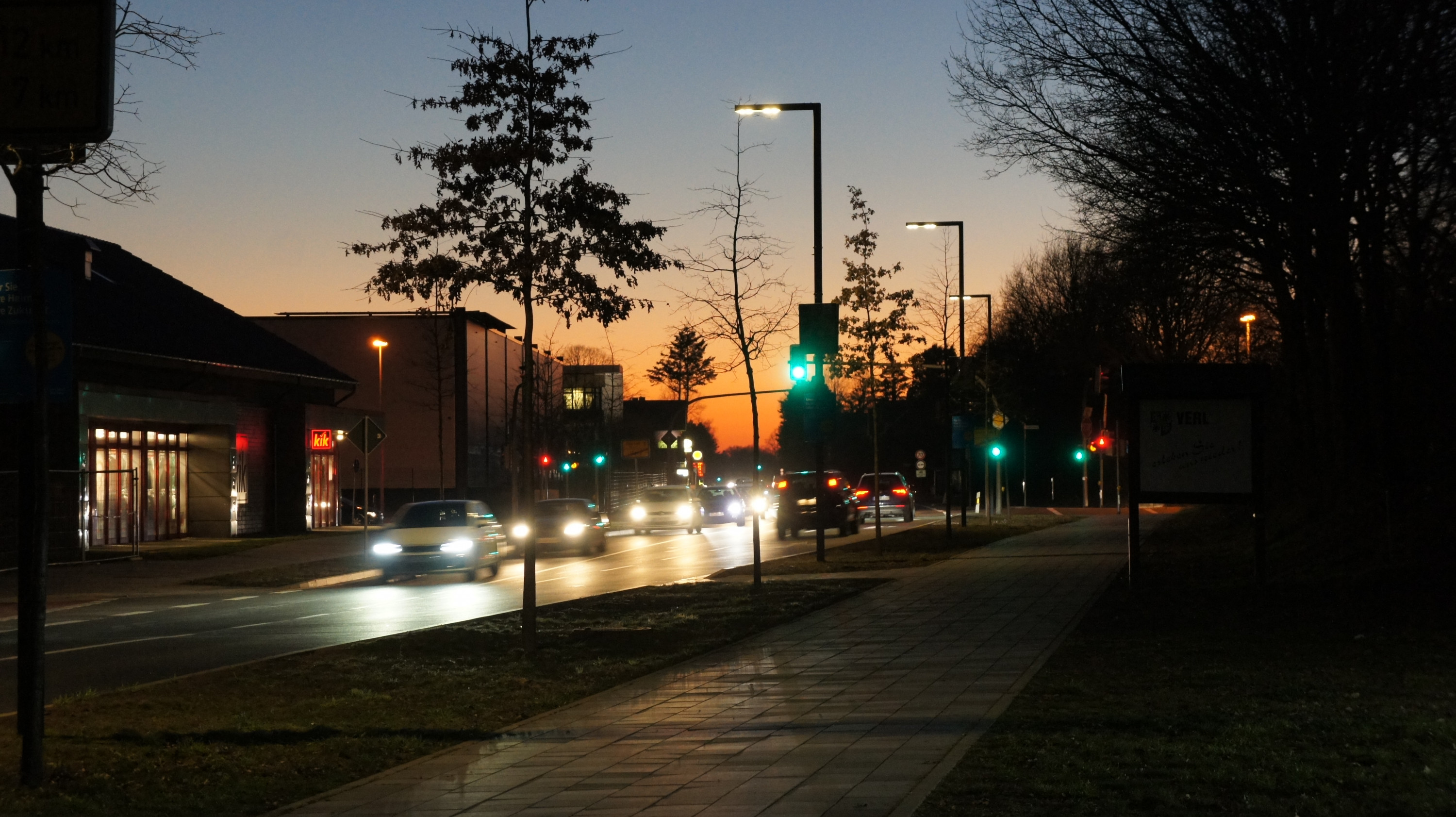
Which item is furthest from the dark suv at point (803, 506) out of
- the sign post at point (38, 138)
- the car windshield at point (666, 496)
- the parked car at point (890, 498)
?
the sign post at point (38, 138)

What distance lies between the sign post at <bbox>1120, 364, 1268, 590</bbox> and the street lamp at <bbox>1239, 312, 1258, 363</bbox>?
78.4ft

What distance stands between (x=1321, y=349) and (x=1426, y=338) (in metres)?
4.61

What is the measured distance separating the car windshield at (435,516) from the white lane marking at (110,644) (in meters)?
9.66

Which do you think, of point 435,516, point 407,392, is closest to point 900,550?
point 435,516

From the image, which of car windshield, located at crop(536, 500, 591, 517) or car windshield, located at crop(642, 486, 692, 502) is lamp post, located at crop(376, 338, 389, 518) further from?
car windshield, located at crop(642, 486, 692, 502)

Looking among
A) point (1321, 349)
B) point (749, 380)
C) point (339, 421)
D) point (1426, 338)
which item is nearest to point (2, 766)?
point (749, 380)

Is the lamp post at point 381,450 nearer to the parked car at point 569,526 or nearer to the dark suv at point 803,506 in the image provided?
the parked car at point 569,526

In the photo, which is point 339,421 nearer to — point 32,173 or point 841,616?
point 841,616

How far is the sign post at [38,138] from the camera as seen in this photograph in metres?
7.19

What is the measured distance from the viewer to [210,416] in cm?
4003

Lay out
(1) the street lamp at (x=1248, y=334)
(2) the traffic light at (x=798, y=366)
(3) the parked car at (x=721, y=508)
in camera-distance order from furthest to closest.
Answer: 1. (3) the parked car at (x=721, y=508)
2. (1) the street lamp at (x=1248, y=334)
3. (2) the traffic light at (x=798, y=366)

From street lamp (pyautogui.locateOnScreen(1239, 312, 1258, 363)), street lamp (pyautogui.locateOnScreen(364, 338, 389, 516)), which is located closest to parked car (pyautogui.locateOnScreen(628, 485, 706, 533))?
street lamp (pyautogui.locateOnScreen(364, 338, 389, 516))

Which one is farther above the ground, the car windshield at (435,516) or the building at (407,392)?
the building at (407,392)

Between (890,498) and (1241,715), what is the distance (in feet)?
147
